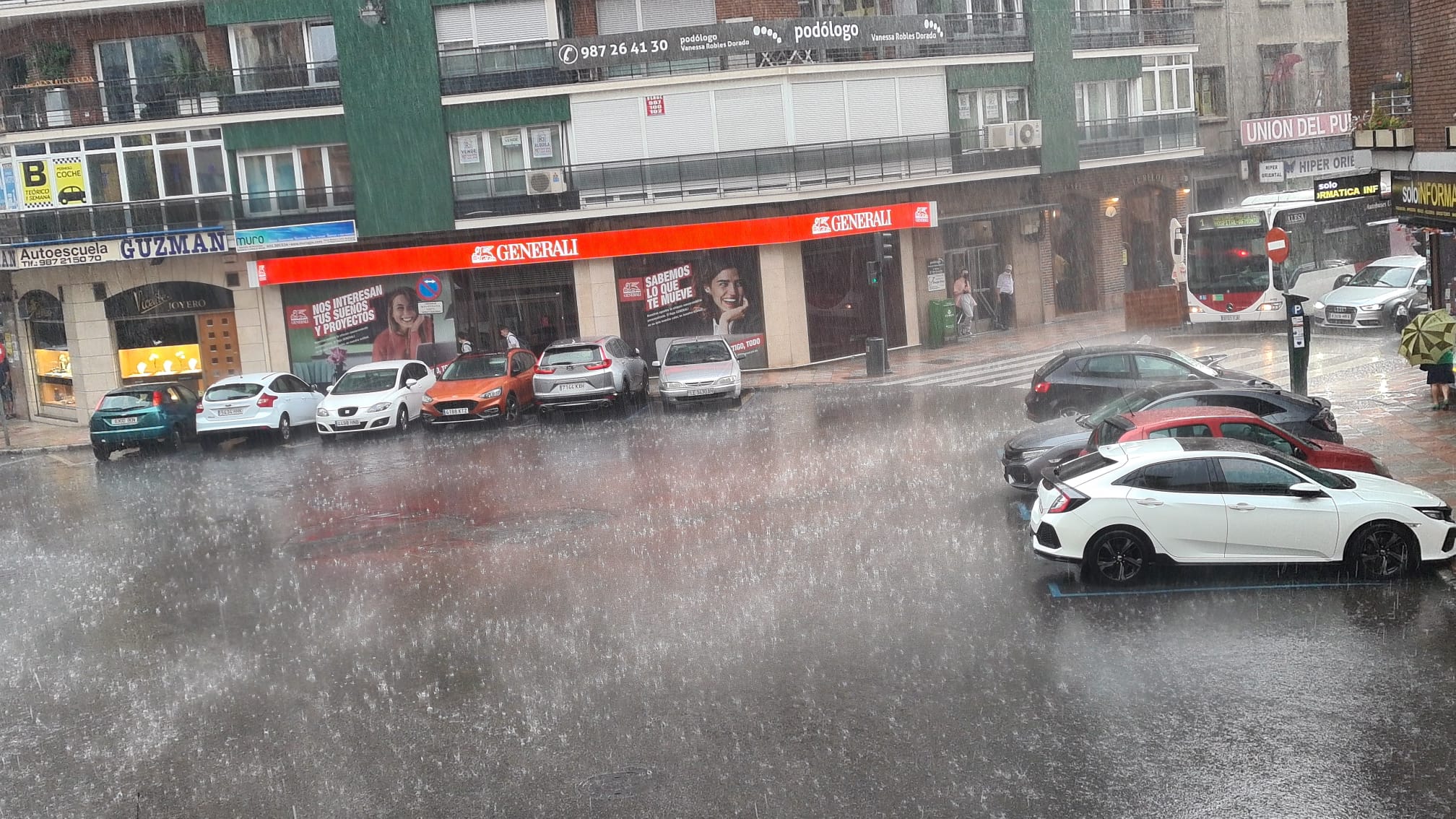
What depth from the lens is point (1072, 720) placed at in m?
Result: 8.98

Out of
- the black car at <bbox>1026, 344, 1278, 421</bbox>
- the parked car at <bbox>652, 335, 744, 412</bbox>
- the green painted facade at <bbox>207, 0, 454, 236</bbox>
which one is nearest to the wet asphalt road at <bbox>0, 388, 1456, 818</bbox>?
the black car at <bbox>1026, 344, 1278, 421</bbox>

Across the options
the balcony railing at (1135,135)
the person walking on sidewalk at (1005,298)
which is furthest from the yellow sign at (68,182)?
the balcony railing at (1135,135)

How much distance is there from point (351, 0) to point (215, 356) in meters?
9.34

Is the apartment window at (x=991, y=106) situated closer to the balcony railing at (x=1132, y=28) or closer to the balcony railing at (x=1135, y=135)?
the balcony railing at (x=1135, y=135)

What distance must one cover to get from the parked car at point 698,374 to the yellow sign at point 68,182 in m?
15.5

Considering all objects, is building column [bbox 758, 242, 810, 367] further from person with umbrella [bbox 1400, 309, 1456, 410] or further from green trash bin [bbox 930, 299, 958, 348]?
person with umbrella [bbox 1400, 309, 1456, 410]

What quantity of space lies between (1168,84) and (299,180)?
24637 mm

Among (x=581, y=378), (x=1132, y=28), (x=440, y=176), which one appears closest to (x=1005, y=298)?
(x=1132, y=28)

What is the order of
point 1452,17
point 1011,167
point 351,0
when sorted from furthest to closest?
1. point 1011,167
2. point 351,0
3. point 1452,17

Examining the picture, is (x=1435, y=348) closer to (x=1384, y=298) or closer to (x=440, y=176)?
(x=1384, y=298)

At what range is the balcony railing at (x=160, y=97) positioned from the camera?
32031 mm

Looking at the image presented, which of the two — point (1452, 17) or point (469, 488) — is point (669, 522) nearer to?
point (469, 488)

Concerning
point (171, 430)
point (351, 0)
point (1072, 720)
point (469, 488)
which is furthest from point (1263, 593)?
point (351, 0)

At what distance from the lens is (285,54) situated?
3231cm
